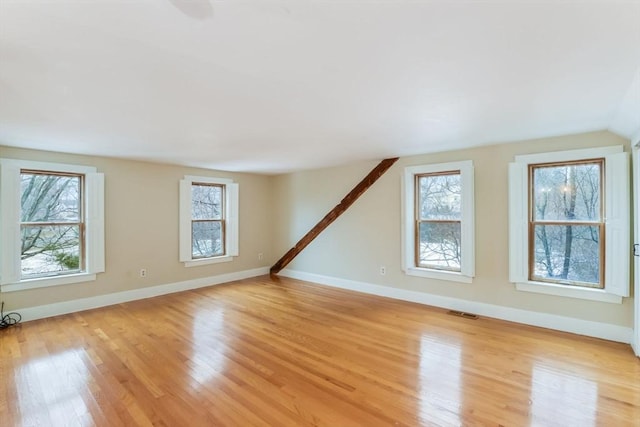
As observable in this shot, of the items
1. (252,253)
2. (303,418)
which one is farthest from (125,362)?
(252,253)

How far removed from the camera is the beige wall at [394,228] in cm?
356

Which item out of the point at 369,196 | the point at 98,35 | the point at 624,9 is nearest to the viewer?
the point at 624,9

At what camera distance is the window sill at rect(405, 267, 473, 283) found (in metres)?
4.22

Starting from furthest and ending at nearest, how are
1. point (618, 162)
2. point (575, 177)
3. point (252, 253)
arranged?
point (252, 253) → point (575, 177) → point (618, 162)

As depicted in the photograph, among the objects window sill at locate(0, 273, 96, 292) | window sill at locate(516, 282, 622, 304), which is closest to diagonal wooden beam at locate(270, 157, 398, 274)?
window sill at locate(516, 282, 622, 304)

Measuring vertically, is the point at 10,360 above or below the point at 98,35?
below

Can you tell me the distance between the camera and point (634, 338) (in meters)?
3.02

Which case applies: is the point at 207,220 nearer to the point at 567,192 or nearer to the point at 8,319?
the point at 8,319

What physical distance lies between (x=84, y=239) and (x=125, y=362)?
99.5 inches

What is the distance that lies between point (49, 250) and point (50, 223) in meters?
0.38

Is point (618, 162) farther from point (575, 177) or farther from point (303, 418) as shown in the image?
point (303, 418)

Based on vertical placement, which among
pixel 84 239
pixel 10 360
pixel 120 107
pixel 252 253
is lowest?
pixel 10 360

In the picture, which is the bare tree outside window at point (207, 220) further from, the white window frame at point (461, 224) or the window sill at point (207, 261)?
the white window frame at point (461, 224)

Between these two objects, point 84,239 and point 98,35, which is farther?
point 84,239
